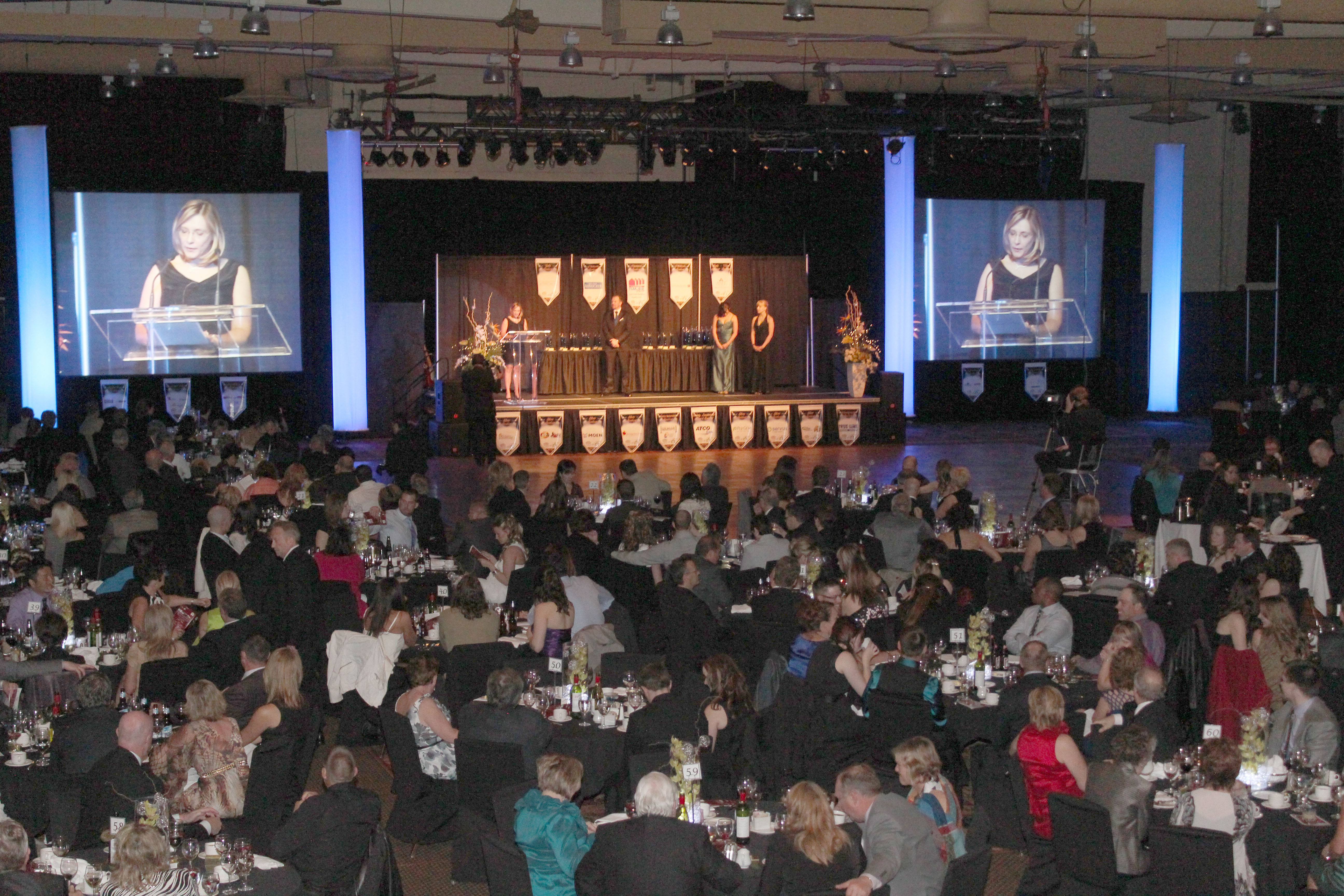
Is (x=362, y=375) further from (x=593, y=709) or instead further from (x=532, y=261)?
(x=593, y=709)

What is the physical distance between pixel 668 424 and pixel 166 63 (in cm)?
854

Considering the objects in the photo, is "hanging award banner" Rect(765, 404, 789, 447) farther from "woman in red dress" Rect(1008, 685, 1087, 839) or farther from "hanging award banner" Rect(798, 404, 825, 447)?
"woman in red dress" Rect(1008, 685, 1087, 839)

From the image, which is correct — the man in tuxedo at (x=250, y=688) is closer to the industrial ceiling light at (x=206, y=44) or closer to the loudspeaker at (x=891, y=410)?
the industrial ceiling light at (x=206, y=44)

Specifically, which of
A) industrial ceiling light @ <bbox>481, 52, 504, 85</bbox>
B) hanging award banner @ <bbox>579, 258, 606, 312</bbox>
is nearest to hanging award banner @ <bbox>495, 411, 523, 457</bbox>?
hanging award banner @ <bbox>579, 258, 606, 312</bbox>

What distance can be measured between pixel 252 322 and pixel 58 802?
15.0 metres

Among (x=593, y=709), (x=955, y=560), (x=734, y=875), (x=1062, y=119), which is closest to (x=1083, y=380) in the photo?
(x=1062, y=119)

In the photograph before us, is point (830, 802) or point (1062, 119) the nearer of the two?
point (830, 802)

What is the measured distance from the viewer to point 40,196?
1927cm

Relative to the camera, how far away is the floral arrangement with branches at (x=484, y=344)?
20.3 m

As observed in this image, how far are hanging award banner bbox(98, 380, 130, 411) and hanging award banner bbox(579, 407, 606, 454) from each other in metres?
5.84

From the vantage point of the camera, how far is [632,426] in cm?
1994

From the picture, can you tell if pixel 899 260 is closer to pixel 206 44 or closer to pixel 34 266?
pixel 34 266

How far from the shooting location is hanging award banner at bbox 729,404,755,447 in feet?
66.2

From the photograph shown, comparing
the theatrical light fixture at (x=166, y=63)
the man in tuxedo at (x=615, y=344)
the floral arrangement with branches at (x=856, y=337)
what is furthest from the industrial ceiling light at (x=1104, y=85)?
the theatrical light fixture at (x=166, y=63)
